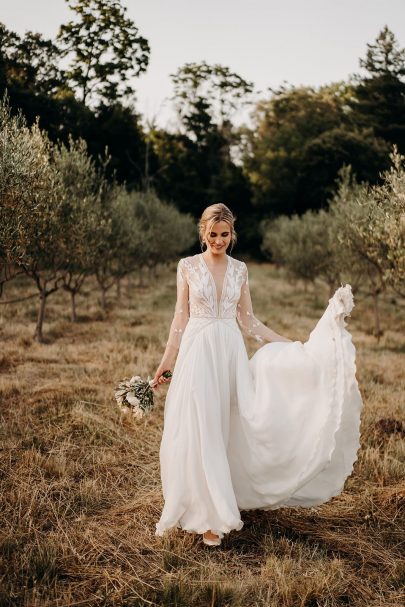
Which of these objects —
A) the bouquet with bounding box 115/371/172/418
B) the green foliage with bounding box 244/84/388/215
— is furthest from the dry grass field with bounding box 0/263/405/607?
the green foliage with bounding box 244/84/388/215

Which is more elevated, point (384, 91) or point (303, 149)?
point (384, 91)

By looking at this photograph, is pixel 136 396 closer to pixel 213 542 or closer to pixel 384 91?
pixel 213 542

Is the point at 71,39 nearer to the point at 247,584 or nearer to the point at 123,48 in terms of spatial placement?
the point at 123,48

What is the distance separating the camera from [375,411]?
757cm

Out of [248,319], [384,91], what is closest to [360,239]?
[248,319]

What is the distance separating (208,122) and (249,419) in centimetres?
4682

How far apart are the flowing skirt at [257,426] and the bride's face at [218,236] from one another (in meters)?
0.68

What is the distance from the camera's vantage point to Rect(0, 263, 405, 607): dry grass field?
11.7 feet

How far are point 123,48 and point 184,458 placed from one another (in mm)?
29489

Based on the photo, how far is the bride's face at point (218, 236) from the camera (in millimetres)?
4215

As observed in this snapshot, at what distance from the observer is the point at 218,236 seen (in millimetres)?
4254

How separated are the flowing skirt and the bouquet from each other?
33 cm

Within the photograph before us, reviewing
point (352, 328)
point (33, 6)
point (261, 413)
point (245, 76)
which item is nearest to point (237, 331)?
point (261, 413)

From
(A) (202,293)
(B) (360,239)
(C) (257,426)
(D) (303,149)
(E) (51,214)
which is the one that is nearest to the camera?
(C) (257,426)
